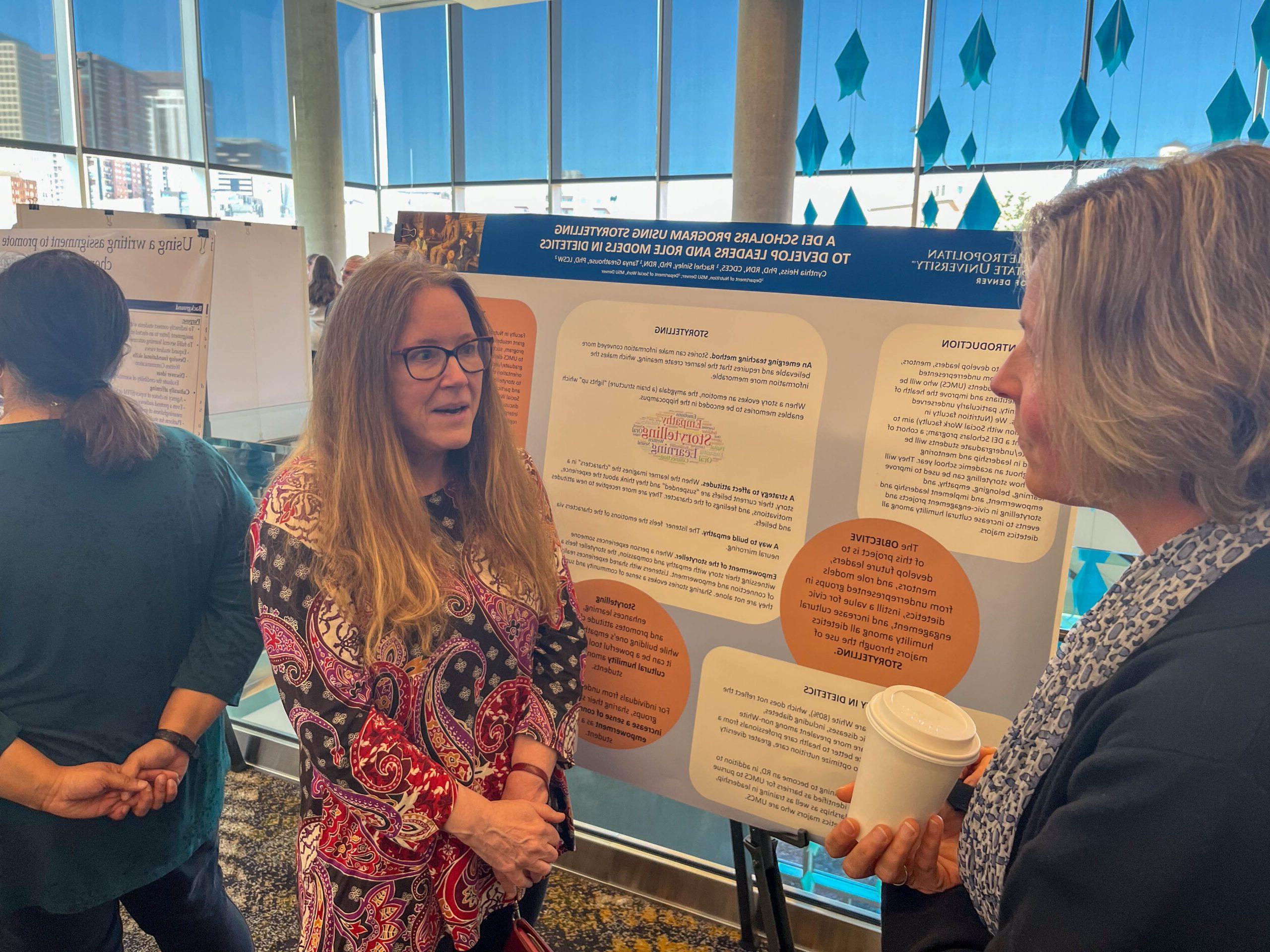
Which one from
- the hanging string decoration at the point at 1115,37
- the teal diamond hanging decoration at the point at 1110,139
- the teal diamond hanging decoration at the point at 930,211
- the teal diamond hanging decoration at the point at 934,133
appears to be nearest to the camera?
the hanging string decoration at the point at 1115,37

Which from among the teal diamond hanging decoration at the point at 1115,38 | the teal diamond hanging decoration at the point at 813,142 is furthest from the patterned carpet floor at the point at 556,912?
the teal diamond hanging decoration at the point at 813,142

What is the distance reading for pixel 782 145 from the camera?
23.4 feet

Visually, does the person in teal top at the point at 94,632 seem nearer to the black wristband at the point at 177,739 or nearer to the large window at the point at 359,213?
the black wristband at the point at 177,739

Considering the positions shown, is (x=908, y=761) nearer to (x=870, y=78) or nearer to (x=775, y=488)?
(x=775, y=488)

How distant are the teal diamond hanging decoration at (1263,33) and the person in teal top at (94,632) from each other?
584 cm

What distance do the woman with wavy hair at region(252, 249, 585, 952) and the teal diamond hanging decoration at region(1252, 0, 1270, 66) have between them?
5.39 metres

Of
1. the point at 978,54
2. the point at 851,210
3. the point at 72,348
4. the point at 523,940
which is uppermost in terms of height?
the point at 978,54

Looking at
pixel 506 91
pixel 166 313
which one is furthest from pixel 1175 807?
pixel 506 91

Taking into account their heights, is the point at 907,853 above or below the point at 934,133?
below

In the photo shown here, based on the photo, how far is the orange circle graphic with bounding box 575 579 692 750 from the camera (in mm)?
1619

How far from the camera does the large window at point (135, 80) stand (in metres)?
8.45

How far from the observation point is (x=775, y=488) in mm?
1509

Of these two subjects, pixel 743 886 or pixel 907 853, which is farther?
pixel 743 886

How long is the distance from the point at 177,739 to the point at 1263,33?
245 inches
